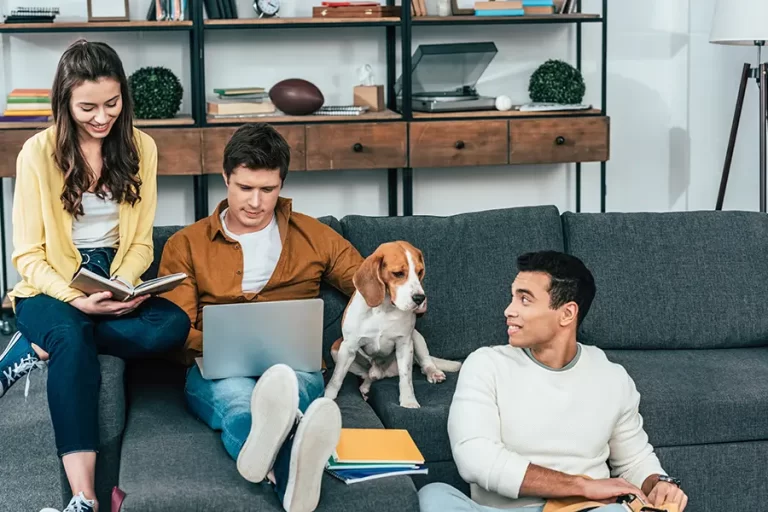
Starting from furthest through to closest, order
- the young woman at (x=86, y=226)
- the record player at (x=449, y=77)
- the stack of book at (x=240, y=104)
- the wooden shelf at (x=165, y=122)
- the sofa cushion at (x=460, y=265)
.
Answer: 1. the record player at (x=449, y=77)
2. the stack of book at (x=240, y=104)
3. the wooden shelf at (x=165, y=122)
4. the sofa cushion at (x=460, y=265)
5. the young woman at (x=86, y=226)

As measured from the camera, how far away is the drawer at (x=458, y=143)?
441 cm

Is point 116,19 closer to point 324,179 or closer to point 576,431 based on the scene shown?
point 324,179

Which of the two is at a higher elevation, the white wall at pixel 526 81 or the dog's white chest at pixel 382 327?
the white wall at pixel 526 81

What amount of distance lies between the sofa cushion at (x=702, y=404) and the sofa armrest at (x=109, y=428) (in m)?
1.29

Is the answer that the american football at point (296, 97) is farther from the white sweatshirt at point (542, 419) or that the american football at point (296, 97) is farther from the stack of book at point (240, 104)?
the white sweatshirt at point (542, 419)

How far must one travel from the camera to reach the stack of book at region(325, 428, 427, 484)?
2.16m

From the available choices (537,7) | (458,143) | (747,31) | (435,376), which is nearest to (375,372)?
(435,376)

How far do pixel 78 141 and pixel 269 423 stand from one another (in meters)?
1.01

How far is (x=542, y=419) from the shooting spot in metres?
2.21

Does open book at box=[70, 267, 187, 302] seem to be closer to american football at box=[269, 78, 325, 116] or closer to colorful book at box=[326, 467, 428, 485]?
colorful book at box=[326, 467, 428, 485]

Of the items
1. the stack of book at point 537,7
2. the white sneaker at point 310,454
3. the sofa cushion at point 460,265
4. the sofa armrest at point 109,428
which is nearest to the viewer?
the white sneaker at point 310,454

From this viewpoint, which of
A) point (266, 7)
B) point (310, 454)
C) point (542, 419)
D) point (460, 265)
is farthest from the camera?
point (266, 7)

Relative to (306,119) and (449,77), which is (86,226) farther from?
(449,77)

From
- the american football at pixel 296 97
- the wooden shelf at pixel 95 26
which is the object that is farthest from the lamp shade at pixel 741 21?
the wooden shelf at pixel 95 26
